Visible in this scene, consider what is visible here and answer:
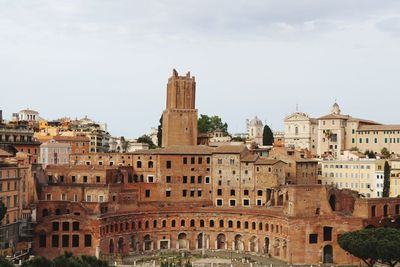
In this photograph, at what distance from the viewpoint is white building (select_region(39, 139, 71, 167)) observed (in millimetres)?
96562

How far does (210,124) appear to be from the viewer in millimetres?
132750

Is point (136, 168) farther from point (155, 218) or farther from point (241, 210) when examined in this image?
point (241, 210)

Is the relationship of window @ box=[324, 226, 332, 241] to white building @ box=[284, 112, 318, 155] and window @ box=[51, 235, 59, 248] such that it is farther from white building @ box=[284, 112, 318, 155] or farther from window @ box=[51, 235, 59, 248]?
white building @ box=[284, 112, 318, 155]

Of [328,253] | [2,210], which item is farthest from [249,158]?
[2,210]

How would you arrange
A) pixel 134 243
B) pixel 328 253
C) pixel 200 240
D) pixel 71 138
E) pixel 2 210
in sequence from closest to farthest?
pixel 2 210
pixel 328 253
pixel 134 243
pixel 200 240
pixel 71 138

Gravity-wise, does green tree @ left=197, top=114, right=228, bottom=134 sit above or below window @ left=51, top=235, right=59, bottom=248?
above

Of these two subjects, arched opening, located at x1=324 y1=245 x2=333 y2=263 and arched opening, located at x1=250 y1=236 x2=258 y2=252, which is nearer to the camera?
arched opening, located at x1=324 y1=245 x2=333 y2=263


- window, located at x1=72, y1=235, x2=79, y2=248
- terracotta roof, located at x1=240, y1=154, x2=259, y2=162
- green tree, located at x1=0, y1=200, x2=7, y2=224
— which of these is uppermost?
terracotta roof, located at x1=240, y1=154, x2=259, y2=162

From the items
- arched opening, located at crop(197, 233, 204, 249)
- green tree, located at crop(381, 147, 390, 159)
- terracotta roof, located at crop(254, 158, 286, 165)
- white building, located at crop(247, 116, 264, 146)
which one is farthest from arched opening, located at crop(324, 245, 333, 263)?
white building, located at crop(247, 116, 264, 146)

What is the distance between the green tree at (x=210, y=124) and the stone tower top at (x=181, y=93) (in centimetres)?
3491

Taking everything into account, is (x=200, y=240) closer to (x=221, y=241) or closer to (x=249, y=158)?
(x=221, y=241)

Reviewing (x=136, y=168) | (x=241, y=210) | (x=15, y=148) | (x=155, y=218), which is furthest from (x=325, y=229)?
(x=15, y=148)

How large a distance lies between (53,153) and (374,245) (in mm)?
51706

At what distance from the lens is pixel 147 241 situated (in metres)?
74.2
